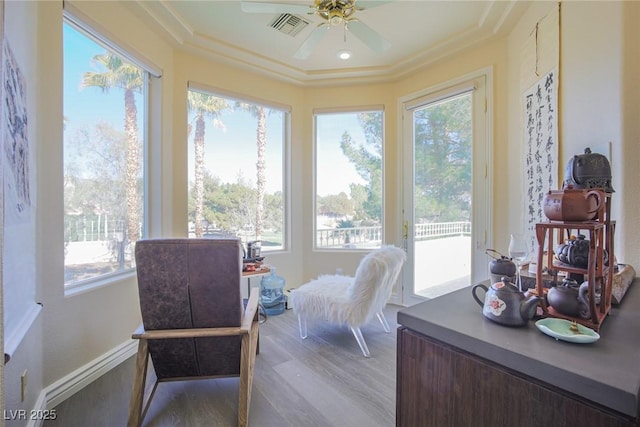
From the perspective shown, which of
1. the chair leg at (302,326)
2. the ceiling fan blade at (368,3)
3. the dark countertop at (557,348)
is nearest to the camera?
the dark countertop at (557,348)

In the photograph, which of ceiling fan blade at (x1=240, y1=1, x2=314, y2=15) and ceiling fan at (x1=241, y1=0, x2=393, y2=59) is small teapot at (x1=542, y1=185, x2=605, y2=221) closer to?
ceiling fan at (x1=241, y1=0, x2=393, y2=59)

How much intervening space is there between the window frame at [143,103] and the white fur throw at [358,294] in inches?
58.3

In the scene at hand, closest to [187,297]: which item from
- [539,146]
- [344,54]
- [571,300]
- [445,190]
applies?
[571,300]

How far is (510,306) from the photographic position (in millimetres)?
761

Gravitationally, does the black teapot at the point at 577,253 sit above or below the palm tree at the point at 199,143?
below

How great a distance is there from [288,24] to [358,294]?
95.0 inches

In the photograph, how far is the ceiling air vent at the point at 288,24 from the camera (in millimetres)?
2395

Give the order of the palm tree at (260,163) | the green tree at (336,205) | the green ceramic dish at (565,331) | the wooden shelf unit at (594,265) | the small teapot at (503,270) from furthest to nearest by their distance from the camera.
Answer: the green tree at (336,205) → the palm tree at (260,163) → the small teapot at (503,270) → the wooden shelf unit at (594,265) → the green ceramic dish at (565,331)

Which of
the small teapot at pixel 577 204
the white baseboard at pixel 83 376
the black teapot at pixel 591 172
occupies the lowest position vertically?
the white baseboard at pixel 83 376

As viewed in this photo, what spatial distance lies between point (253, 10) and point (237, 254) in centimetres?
160

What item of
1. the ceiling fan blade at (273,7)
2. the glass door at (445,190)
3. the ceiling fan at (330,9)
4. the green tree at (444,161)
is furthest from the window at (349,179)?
the ceiling fan blade at (273,7)

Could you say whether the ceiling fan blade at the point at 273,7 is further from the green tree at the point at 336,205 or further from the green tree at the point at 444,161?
the green tree at the point at 336,205

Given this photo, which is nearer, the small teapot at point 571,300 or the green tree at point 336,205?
the small teapot at point 571,300

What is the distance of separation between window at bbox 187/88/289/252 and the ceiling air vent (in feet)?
3.18
